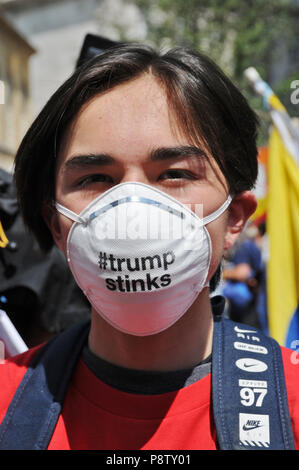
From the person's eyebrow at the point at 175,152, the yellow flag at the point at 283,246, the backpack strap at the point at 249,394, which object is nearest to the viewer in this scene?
the backpack strap at the point at 249,394

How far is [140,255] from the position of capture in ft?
4.34

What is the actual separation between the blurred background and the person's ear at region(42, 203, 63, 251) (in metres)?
0.42

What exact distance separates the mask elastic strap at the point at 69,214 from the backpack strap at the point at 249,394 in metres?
0.51

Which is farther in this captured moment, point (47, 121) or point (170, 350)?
point (47, 121)

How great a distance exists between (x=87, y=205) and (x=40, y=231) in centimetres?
46

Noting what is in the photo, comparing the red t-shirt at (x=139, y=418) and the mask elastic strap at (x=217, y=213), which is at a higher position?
the mask elastic strap at (x=217, y=213)

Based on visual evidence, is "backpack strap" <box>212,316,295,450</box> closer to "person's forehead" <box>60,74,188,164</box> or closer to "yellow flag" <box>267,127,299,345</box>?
"person's forehead" <box>60,74,188,164</box>

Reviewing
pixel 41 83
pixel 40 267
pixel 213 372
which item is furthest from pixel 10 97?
pixel 213 372

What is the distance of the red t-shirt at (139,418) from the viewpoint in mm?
1298

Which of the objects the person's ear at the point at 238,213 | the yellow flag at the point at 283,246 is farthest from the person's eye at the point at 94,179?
the yellow flag at the point at 283,246

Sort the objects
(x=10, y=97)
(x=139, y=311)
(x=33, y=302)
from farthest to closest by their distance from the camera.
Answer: (x=10, y=97) → (x=33, y=302) → (x=139, y=311)

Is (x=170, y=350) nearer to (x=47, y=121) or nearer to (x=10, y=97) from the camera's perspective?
(x=47, y=121)

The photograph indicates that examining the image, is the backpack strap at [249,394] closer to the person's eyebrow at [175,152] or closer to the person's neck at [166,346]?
the person's neck at [166,346]

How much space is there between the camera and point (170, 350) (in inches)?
57.0
